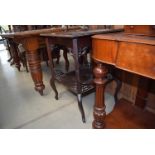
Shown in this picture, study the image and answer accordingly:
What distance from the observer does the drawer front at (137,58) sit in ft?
2.07

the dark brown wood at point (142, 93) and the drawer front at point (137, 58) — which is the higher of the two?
the drawer front at point (137, 58)

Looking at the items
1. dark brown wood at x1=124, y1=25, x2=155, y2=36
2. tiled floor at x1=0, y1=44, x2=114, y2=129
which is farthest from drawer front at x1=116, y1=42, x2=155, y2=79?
tiled floor at x1=0, y1=44, x2=114, y2=129

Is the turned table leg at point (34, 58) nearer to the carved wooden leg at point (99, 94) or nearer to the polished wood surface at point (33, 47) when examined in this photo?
the polished wood surface at point (33, 47)

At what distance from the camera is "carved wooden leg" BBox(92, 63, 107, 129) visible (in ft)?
3.18

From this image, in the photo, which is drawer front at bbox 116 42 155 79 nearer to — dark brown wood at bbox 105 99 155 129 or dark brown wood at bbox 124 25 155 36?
dark brown wood at bbox 124 25 155 36

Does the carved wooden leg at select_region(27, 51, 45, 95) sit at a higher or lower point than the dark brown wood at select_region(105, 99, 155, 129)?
higher

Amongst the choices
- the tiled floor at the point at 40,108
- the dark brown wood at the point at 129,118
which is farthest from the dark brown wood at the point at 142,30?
the tiled floor at the point at 40,108

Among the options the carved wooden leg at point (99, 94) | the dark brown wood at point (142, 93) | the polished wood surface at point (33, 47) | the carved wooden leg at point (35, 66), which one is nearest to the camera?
the carved wooden leg at point (99, 94)

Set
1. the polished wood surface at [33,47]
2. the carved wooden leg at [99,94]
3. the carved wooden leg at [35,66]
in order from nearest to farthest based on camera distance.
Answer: the carved wooden leg at [99,94] < the polished wood surface at [33,47] < the carved wooden leg at [35,66]

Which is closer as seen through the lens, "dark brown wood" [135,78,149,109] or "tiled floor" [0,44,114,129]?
"dark brown wood" [135,78,149,109]

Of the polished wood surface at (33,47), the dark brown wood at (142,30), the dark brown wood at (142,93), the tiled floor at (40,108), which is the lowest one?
the tiled floor at (40,108)

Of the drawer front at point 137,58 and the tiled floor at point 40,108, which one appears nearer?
the drawer front at point 137,58

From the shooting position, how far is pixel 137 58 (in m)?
0.68
